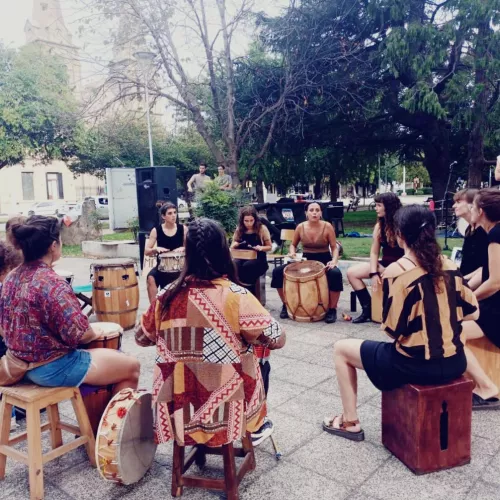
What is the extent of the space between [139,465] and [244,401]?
76cm

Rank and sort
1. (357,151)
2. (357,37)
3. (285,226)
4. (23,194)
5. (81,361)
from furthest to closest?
(23,194) → (357,151) → (357,37) → (285,226) → (81,361)

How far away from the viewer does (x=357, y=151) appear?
18.6 m

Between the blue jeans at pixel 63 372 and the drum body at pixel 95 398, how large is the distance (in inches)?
10.6

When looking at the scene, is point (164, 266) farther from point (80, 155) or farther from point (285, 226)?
point (80, 155)

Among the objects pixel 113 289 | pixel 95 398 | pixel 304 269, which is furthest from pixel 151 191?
pixel 95 398

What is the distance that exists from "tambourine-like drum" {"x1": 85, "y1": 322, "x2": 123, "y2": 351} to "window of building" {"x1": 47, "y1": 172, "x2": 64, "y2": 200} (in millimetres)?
42335

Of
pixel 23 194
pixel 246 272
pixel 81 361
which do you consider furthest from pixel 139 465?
pixel 23 194

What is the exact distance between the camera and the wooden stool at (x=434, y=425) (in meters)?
2.68

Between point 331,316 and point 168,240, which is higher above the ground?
point 168,240

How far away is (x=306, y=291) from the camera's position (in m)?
5.86

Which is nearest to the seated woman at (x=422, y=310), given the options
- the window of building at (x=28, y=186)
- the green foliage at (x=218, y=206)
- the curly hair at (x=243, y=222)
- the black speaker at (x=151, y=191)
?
the curly hair at (x=243, y=222)

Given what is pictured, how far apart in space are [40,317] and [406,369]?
1.98 meters

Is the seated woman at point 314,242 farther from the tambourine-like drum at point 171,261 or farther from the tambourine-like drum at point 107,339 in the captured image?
the tambourine-like drum at point 107,339

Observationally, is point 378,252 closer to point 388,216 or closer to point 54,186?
point 388,216
